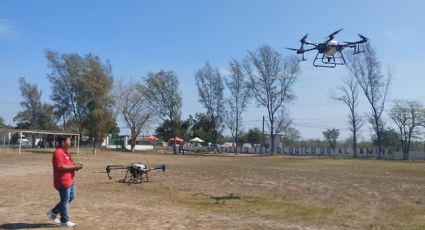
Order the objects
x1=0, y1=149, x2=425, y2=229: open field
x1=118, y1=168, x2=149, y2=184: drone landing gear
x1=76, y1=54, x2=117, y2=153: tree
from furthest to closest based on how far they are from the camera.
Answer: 1. x1=76, y1=54, x2=117, y2=153: tree
2. x1=118, y1=168, x2=149, y2=184: drone landing gear
3. x1=0, y1=149, x2=425, y2=229: open field

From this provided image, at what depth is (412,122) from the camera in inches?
3506

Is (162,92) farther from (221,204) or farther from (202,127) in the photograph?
(221,204)

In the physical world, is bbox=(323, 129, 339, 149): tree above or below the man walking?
above

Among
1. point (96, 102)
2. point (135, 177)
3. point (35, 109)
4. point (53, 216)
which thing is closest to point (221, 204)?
point (53, 216)

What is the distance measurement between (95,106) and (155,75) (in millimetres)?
27018

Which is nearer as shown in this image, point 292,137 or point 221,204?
point 221,204

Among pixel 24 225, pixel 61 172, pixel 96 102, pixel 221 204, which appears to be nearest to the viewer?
pixel 61 172

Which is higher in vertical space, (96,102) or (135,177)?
(96,102)

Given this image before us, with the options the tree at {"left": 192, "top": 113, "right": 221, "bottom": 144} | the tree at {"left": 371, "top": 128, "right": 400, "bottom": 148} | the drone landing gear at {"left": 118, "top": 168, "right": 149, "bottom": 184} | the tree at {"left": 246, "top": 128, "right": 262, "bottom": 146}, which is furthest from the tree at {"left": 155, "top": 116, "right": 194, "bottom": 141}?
the drone landing gear at {"left": 118, "top": 168, "right": 149, "bottom": 184}

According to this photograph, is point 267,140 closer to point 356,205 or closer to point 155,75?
point 155,75

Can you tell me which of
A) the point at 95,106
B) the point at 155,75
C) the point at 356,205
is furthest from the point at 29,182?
the point at 155,75

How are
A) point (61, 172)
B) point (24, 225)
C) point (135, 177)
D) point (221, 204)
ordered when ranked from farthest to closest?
1. point (135, 177)
2. point (221, 204)
3. point (24, 225)
4. point (61, 172)

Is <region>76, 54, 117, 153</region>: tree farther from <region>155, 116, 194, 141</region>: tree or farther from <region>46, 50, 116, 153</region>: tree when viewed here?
<region>155, 116, 194, 141</region>: tree

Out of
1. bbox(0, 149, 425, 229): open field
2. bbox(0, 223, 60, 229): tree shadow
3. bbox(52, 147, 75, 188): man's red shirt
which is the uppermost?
bbox(52, 147, 75, 188): man's red shirt
